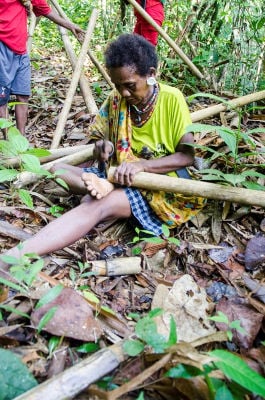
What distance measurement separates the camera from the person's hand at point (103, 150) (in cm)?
273

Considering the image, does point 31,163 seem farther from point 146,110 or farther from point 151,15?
point 151,15

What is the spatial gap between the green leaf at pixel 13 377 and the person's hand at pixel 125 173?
4.42 ft

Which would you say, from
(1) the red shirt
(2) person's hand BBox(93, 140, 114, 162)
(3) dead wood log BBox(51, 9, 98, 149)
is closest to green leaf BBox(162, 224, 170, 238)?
(2) person's hand BBox(93, 140, 114, 162)

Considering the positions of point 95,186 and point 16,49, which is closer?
point 95,186

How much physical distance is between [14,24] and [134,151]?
1818mm

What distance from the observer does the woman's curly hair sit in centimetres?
238

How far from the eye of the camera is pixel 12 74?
3709 millimetres

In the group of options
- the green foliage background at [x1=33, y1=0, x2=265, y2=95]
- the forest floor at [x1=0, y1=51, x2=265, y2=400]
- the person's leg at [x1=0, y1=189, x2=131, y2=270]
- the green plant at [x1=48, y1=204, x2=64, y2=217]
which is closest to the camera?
the forest floor at [x1=0, y1=51, x2=265, y2=400]

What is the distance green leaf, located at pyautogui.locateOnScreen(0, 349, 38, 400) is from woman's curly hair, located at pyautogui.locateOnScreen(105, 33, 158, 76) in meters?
1.73

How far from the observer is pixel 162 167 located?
262 cm

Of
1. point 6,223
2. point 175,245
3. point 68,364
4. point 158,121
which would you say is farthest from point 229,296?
point 6,223

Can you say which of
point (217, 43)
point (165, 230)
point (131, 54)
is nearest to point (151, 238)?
point (165, 230)

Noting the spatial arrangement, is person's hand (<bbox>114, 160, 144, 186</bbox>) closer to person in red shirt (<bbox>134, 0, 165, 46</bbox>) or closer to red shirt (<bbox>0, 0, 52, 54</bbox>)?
red shirt (<bbox>0, 0, 52, 54</bbox>)

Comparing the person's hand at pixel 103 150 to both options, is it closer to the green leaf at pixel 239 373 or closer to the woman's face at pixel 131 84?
the woman's face at pixel 131 84
